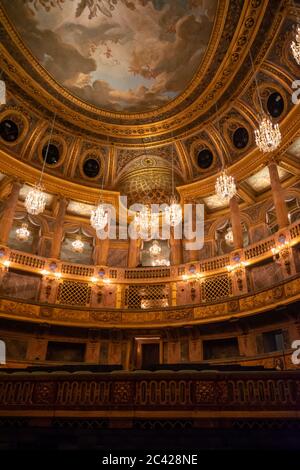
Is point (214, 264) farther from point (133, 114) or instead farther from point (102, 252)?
point (133, 114)

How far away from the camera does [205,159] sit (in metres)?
16.9

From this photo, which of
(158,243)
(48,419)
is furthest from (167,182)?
(48,419)

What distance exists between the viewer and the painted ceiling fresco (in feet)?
40.2

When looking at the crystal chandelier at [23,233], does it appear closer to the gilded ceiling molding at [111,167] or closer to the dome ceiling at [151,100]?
the dome ceiling at [151,100]

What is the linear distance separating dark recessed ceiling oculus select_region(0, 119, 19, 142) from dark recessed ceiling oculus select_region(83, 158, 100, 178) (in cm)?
375

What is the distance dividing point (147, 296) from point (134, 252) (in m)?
2.78

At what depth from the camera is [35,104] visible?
49.6 feet

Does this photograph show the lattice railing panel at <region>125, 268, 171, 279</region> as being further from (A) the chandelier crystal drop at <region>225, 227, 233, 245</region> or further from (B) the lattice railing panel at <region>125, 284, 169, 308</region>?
(A) the chandelier crystal drop at <region>225, 227, 233, 245</region>

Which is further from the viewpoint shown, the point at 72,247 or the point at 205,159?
the point at 72,247

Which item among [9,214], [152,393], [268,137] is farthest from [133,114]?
[152,393]

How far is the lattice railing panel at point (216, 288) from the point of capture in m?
13.5

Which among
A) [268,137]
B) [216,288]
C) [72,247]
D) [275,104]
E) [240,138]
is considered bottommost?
[216,288]

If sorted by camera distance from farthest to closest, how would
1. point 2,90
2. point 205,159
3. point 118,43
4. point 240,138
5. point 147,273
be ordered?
point 205,159
point 240,138
point 147,273
point 2,90
point 118,43
